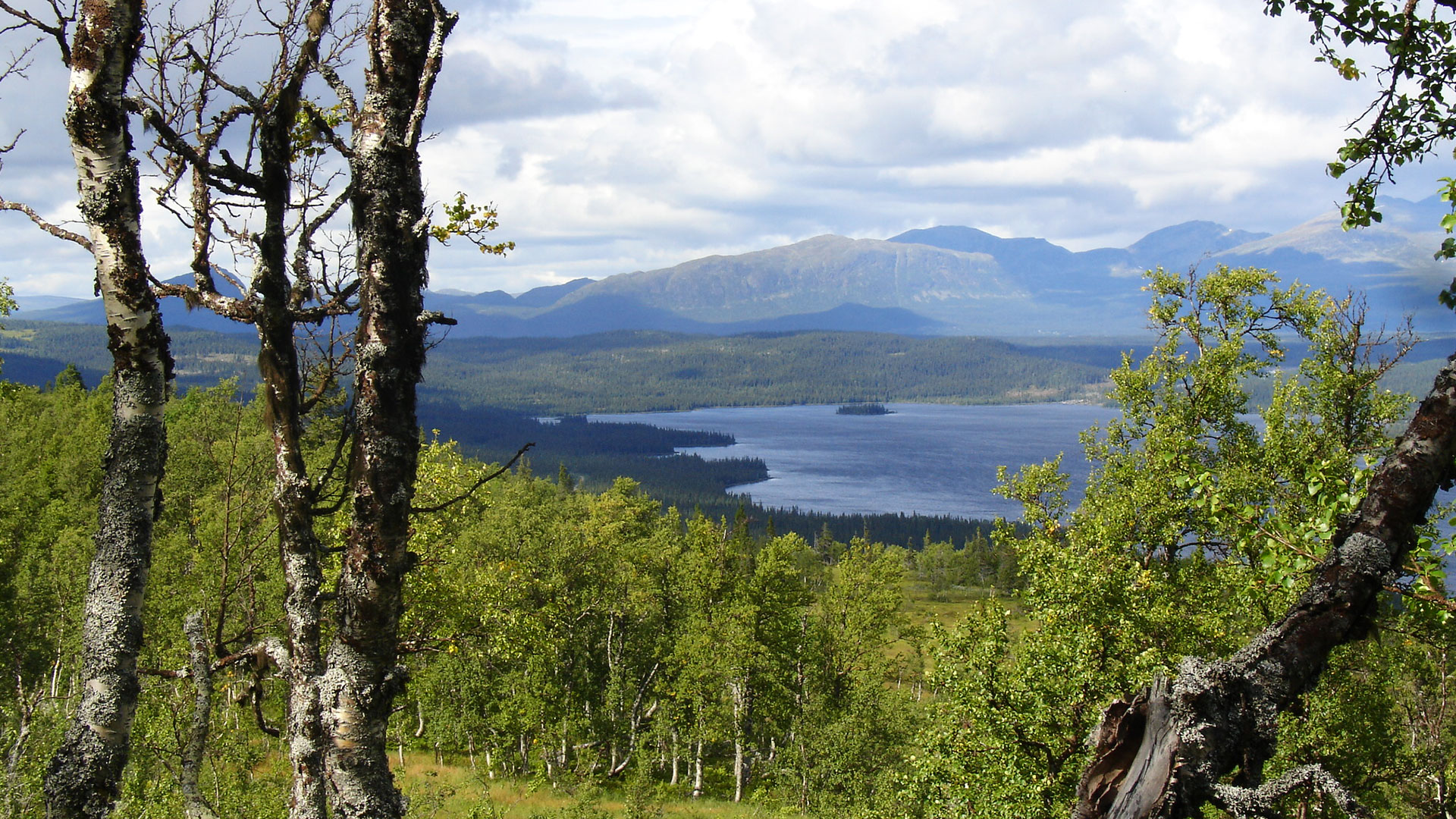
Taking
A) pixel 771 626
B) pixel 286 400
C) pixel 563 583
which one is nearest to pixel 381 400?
pixel 286 400

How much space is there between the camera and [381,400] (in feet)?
17.8

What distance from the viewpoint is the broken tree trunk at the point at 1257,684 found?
364 centimetres

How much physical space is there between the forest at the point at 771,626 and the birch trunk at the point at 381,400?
23.8 inches

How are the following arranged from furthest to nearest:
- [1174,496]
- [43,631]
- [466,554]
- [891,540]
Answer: [891,540] < [466,554] < [43,631] < [1174,496]

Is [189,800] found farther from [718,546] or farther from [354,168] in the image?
[718,546]

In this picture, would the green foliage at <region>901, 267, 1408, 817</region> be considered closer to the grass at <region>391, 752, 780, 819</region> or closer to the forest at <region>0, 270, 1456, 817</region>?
the forest at <region>0, 270, 1456, 817</region>

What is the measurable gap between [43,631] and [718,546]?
93.8 ft

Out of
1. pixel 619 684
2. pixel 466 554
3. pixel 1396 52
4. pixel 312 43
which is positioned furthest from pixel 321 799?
pixel 619 684

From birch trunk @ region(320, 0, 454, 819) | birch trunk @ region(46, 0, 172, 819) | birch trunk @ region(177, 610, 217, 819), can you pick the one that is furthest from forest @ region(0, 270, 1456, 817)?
birch trunk @ region(320, 0, 454, 819)

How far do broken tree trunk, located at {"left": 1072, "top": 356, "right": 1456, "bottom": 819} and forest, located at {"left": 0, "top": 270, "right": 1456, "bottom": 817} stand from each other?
366mm

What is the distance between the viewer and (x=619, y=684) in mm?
39906

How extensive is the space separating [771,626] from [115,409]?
3567cm

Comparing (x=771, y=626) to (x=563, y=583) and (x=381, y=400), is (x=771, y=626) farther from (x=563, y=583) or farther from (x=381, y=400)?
(x=381, y=400)

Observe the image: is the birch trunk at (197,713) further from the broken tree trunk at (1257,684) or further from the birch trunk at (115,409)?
the broken tree trunk at (1257,684)
